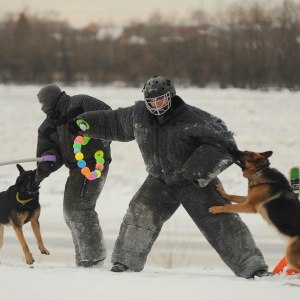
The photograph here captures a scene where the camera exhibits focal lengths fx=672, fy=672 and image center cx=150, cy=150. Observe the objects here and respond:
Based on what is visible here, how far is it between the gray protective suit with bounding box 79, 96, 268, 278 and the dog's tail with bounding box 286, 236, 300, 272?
0.18 metres

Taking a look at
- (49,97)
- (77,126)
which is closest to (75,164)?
(49,97)

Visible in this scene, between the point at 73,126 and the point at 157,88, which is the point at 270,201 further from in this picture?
the point at 73,126

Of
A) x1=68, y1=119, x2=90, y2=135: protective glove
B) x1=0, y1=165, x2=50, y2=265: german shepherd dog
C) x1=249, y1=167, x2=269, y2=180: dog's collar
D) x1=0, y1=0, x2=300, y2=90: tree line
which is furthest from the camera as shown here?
x1=0, y1=0, x2=300, y2=90: tree line

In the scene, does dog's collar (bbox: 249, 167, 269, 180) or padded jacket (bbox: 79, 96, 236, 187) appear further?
dog's collar (bbox: 249, 167, 269, 180)

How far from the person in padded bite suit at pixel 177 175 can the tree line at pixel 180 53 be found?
21.6 m

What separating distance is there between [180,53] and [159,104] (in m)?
28.0

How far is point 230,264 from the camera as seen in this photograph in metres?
4.66

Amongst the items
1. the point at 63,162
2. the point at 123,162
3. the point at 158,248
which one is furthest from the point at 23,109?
the point at 63,162

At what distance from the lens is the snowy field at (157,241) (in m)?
3.76

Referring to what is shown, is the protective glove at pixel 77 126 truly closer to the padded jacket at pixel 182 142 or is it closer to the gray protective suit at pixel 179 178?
the gray protective suit at pixel 179 178

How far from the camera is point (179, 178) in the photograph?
4.72m

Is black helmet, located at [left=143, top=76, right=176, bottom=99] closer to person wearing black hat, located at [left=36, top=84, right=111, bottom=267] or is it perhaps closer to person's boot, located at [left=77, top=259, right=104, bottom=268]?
person wearing black hat, located at [left=36, top=84, right=111, bottom=267]

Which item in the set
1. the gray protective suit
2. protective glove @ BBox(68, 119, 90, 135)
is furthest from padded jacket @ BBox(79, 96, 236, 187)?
protective glove @ BBox(68, 119, 90, 135)

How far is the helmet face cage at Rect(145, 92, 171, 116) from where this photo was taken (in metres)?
4.62
